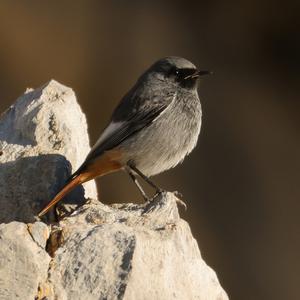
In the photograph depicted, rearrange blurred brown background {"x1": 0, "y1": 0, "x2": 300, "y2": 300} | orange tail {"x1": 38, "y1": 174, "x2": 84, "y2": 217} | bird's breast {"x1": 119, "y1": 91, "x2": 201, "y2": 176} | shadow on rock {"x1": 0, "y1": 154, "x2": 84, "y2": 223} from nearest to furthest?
orange tail {"x1": 38, "y1": 174, "x2": 84, "y2": 217}, shadow on rock {"x1": 0, "y1": 154, "x2": 84, "y2": 223}, bird's breast {"x1": 119, "y1": 91, "x2": 201, "y2": 176}, blurred brown background {"x1": 0, "y1": 0, "x2": 300, "y2": 300}

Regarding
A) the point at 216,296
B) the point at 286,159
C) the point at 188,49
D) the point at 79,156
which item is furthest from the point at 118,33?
the point at 216,296

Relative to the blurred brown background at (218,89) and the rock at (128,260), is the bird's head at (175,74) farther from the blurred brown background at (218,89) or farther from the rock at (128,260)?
the blurred brown background at (218,89)

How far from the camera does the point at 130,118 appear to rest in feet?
28.1

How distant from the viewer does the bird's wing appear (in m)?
8.45

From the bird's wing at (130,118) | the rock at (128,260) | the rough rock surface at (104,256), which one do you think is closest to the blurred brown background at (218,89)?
the bird's wing at (130,118)

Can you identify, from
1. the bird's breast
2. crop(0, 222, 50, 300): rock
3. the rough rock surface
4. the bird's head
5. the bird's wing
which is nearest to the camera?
crop(0, 222, 50, 300): rock

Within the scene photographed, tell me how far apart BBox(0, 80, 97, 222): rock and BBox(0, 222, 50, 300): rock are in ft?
4.73

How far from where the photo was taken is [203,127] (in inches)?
531

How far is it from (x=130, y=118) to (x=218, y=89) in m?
5.42

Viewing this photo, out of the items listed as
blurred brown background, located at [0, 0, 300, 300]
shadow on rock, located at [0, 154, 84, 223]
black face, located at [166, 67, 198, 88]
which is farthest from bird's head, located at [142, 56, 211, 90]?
blurred brown background, located at [0, 0, 300, 300]

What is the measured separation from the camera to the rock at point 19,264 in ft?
19.0

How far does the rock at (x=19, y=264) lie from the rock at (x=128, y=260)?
114mm

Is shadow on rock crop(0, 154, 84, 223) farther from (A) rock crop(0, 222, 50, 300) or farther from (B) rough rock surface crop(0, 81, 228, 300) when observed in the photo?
(A) rock crop(0, 222, 50, 300)

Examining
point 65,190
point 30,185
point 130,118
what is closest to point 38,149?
point 30,185
